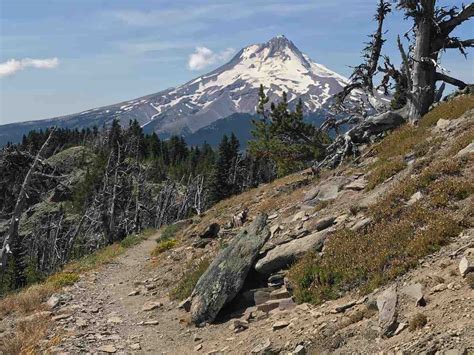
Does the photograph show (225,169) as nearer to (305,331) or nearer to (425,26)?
(425,26)

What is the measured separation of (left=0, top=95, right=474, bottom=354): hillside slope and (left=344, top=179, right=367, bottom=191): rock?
52mm

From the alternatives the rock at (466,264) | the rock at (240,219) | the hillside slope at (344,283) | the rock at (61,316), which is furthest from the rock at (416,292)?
the rock at (240,219)

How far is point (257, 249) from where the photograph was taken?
521 inches

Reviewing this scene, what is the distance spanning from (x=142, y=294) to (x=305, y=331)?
8.88m

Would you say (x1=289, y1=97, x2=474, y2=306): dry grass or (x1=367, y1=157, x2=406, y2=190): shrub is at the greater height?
(x1=367, y1=157, x2=406, y2=190): shrub

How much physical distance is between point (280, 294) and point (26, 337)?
691cm

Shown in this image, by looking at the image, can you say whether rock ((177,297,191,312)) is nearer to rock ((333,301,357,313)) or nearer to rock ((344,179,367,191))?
rock ((333,301,357,313))

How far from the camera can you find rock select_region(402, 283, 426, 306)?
8078mm

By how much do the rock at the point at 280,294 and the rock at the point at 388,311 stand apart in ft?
10.4

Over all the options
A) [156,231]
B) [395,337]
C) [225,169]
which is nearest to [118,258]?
[156,231]

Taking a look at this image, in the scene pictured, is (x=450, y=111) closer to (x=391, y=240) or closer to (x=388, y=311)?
(x=391, y=240)

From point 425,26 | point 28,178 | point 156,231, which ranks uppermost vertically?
point 425,26

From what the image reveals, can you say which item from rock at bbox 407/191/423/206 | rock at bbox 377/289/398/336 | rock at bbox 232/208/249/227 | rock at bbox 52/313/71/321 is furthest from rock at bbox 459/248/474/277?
rock at bbox 232/208/249/227

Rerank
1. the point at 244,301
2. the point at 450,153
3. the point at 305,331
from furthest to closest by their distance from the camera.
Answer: the point at 450,153
the point at 244,301
the point at 305,331
